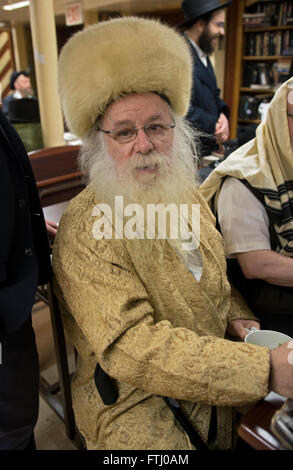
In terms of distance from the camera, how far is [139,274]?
968 mm

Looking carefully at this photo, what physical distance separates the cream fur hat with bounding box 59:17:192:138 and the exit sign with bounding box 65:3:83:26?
4424 mm

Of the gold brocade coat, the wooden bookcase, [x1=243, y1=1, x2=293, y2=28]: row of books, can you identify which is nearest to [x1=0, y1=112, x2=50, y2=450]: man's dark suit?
the gold brocade coat

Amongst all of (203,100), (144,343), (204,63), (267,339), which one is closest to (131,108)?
(144,343)

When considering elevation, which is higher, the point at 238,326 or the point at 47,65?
the point at 47,65

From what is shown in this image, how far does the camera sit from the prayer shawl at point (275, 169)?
1.32 metres

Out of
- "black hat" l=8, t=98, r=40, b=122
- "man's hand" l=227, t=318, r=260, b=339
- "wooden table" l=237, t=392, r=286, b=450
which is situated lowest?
"man's hand" l=227, t=318, r=260, b=339

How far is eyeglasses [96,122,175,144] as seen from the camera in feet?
3.33

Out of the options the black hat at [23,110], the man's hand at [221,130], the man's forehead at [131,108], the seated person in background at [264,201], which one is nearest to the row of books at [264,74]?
the man's hand at [221,130]

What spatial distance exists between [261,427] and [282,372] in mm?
146

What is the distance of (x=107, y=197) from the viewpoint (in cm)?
101

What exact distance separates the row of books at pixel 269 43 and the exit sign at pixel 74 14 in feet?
7.66

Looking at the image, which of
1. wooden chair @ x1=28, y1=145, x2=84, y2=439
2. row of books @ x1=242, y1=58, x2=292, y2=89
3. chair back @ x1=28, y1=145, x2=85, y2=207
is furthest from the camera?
row of books @ x1=242, y1=58, x2=292, y2=89

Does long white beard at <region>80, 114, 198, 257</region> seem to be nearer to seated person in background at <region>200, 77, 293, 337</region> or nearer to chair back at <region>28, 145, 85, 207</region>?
seated person in background at <region>200, 77, 293, 337</region>

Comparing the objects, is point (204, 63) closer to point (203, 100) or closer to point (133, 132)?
point (203, 100)
